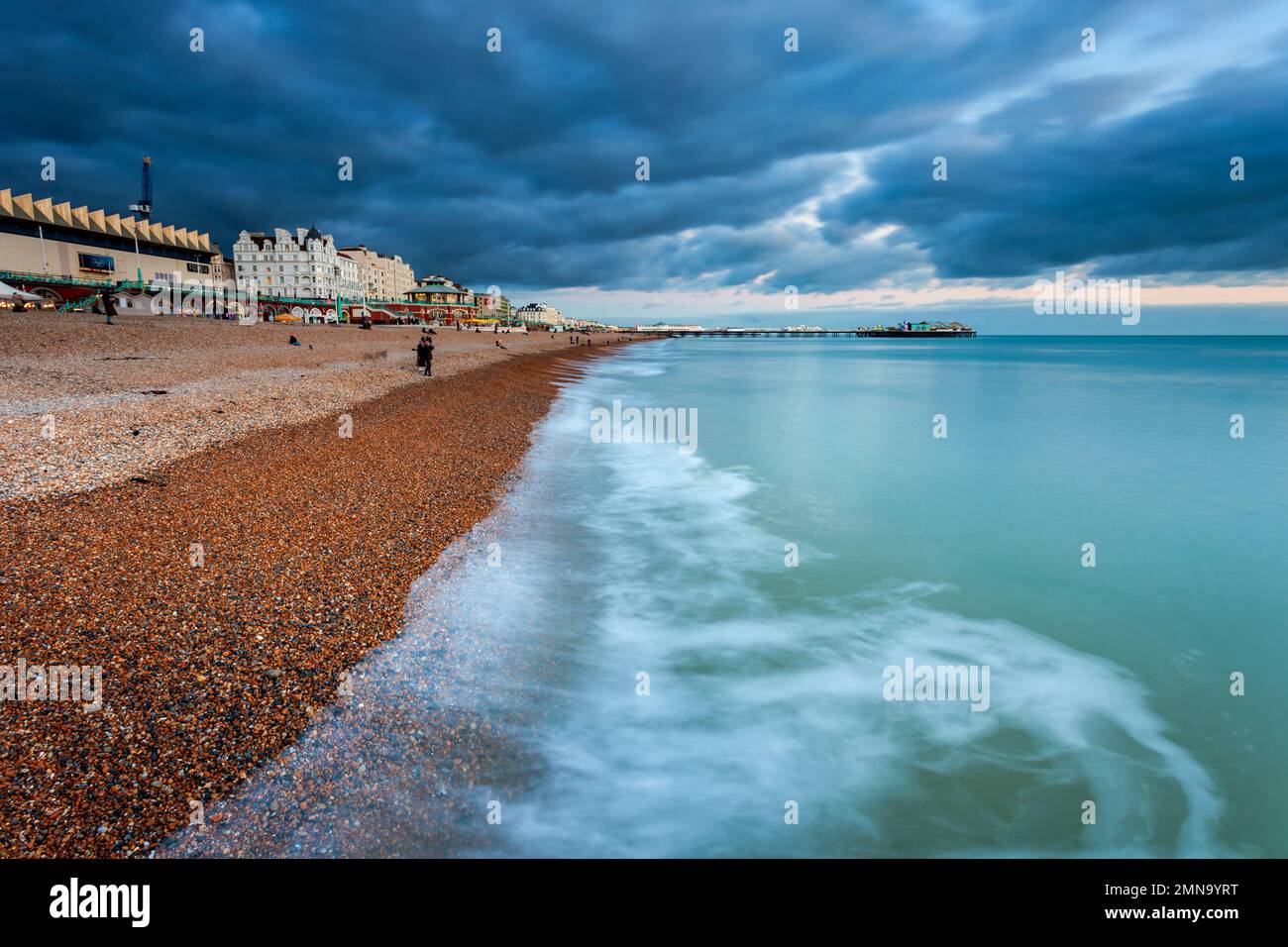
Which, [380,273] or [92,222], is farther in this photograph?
[380,273]

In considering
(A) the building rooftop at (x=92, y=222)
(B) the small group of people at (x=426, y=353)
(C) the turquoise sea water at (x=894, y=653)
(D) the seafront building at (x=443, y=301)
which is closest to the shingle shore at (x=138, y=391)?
(B) the small group of people at (x=426, y=353)

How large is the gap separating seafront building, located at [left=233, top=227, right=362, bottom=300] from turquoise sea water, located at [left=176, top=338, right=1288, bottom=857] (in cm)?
11840

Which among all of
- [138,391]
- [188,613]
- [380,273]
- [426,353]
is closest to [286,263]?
[380,273]

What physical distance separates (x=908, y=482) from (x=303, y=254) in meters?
128

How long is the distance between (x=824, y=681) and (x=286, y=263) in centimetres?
13361

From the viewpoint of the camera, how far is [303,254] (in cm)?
11319

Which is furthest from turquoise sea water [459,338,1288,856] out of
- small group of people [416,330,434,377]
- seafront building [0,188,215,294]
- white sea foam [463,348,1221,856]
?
seafront building [0,188,215,294]

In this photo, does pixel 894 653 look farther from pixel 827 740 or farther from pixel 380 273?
pixel 380 273

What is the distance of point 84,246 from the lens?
252 feet

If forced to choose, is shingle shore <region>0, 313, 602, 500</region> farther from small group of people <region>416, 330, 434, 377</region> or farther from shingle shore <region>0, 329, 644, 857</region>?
small group of people <region>416, 330, 434, 377</region>

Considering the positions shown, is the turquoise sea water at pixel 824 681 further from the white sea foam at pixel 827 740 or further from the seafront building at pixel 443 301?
the seafront building at pixel 443 301

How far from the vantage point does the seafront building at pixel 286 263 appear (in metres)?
112
